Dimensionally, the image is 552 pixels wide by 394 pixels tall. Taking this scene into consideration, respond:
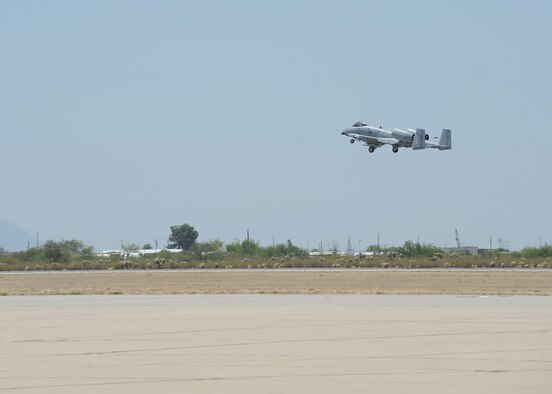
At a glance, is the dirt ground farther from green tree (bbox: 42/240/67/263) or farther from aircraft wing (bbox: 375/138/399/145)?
green tree (bbox: 42/240/67/263)

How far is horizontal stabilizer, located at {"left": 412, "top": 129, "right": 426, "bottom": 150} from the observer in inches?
3880
